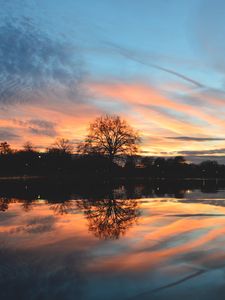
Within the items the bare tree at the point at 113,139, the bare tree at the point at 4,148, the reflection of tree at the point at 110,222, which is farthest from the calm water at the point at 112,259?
the bare tree at the point at 4,148

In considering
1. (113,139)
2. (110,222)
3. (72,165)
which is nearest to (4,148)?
(72,165)

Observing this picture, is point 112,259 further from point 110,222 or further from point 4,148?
point 4,148

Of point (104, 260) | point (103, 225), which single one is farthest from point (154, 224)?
point (104, 260)

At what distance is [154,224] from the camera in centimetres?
1316

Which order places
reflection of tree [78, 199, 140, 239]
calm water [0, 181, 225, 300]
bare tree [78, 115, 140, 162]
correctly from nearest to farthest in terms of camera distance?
calm water [0, 181, 225, 300] < reflection of tree [78, 199, 140, 239] < bare tree [78, 115, 140, 162]

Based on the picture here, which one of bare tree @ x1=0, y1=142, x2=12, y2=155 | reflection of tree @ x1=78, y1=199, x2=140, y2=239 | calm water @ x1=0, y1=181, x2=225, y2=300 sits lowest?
calm water @ x1=0, y1=181, x2=225, y2=300

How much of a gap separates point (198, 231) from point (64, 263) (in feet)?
17.8

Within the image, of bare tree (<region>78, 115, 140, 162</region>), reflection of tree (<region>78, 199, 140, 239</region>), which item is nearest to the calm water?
reflection of tree (<region>78, 199, 140, 239</region>)

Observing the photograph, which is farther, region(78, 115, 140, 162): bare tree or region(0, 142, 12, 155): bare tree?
region(0, 142, 12, 155): bare tree

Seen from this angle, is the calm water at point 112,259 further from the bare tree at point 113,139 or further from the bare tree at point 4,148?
the bare tree at point 4,148

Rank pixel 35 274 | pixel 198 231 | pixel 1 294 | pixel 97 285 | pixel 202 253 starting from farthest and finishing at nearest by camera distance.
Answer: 1. pixel 198 231
2. pixel 202 253
3. pixel 35 274
4. pixel 97 285
5. pixel 1 294

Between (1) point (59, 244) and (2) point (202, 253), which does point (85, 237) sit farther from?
(2) point (202, 253)

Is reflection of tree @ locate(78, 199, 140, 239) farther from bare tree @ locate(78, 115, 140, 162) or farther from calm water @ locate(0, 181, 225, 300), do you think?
bare tree @ locate(78, 115, 140, 162)

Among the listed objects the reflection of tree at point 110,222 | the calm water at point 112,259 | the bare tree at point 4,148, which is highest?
the bare tree at point 4,148
